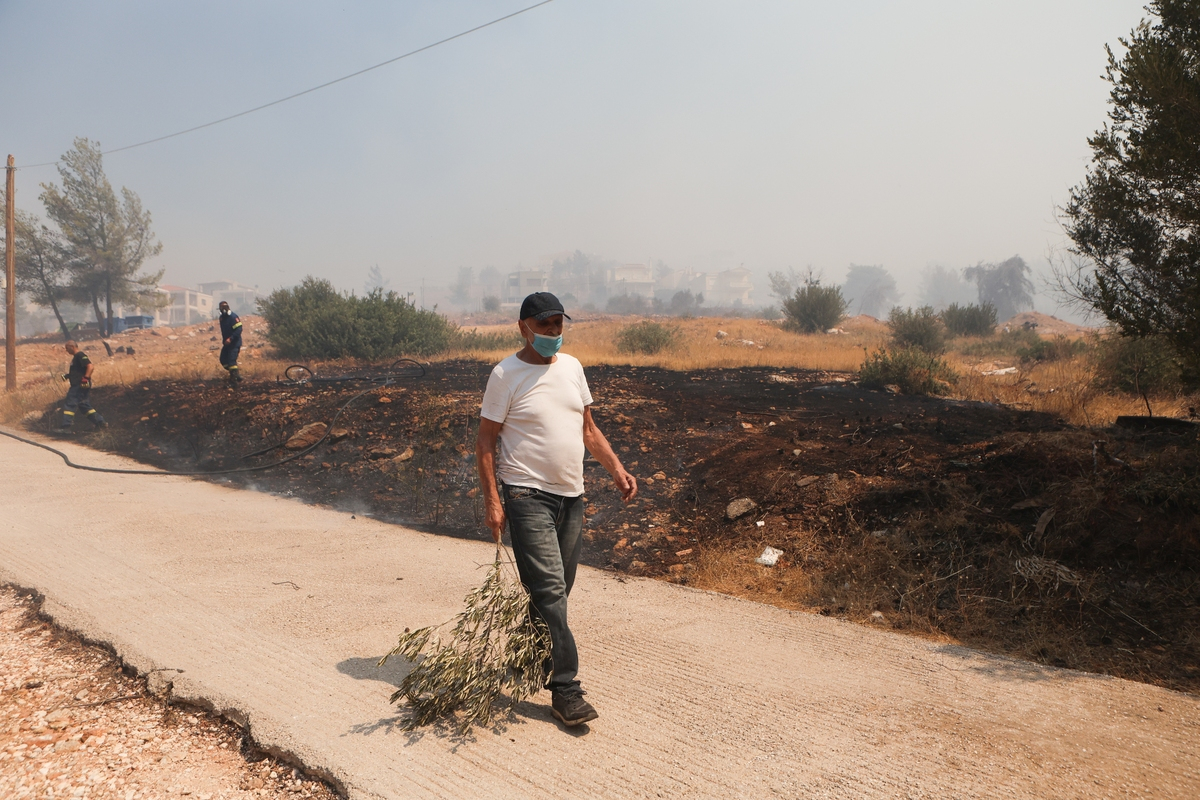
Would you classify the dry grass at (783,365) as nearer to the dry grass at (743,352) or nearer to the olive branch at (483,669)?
the dry grass at (743,352)

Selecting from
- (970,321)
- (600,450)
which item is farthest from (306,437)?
(970,321)

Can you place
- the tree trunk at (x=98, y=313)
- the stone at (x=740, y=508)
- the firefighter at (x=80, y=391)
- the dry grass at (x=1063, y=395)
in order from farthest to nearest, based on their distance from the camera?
the tree trunk at (x=98, y=313), the firefighter at (x=80, y=391), the dry grass at (x=1063, y=395), the stone at (x=740, y=508)

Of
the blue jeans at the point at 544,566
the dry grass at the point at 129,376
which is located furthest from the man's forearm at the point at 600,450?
the dry grass at the point at 129,376

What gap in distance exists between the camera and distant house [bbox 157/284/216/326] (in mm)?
127075

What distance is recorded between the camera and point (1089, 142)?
670 centimetres

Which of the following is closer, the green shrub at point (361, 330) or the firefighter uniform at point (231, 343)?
the firefighter uniform at point (231, 343)

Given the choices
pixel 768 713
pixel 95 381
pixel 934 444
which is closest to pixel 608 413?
pixel 934 444

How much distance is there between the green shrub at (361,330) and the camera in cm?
2089

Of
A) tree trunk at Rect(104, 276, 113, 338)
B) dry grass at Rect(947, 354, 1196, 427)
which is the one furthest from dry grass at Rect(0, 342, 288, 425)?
tree trunk at Rect(104, 276, 113, 338)

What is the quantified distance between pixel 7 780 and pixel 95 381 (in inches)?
790

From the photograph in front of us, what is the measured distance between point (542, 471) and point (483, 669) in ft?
3.18

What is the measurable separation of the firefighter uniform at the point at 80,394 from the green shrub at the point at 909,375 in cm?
1537

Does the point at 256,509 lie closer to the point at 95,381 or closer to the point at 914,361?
the point at 914,361

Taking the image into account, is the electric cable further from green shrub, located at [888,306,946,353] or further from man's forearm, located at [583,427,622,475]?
green shrub, located at [888,306,946,353]
